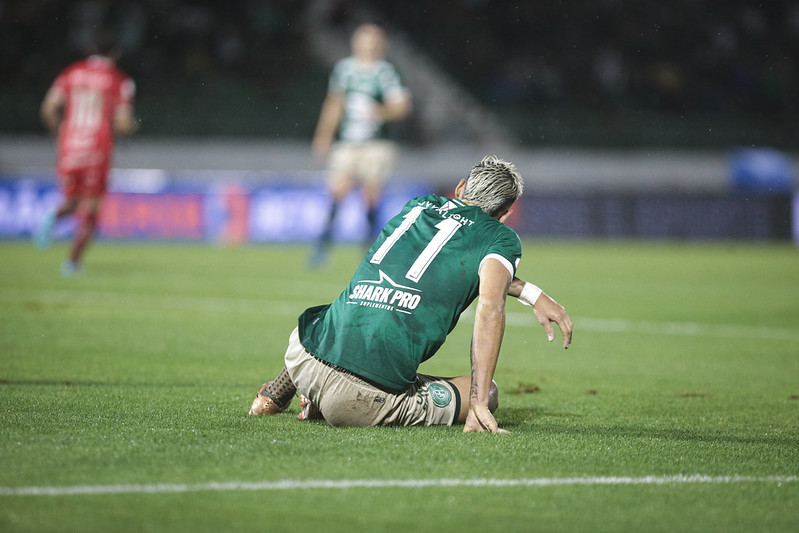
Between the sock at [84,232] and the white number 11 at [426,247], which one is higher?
the white number 11 at [426,247]

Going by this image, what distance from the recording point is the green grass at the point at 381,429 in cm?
312

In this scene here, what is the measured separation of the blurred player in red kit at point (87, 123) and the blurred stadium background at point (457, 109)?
271 inches

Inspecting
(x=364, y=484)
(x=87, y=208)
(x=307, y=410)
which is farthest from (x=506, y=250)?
(x=87, y=208)

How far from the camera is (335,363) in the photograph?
4.33 metres

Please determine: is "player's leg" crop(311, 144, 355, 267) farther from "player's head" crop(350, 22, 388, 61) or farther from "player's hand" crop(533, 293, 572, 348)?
"player's hand" crop(533, 293, 572, 348)

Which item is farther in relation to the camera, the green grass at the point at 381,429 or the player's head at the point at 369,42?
the player's head at the point at 369,42

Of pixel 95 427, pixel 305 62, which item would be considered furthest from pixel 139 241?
pixel 95 427

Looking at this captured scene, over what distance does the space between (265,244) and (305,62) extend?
23.9ft

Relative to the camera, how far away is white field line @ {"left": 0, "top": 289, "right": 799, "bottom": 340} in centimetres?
889

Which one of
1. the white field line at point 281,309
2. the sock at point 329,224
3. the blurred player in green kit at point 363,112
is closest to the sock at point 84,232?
A: the white field line at point 281,309

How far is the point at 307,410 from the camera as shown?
4578 mm

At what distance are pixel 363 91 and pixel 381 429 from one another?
1094 cm

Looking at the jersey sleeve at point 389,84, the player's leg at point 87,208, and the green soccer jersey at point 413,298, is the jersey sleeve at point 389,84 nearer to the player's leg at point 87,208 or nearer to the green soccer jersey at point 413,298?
the player's leg at point 87,208

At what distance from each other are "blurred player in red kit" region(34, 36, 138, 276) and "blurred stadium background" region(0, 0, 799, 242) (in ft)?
22.6
